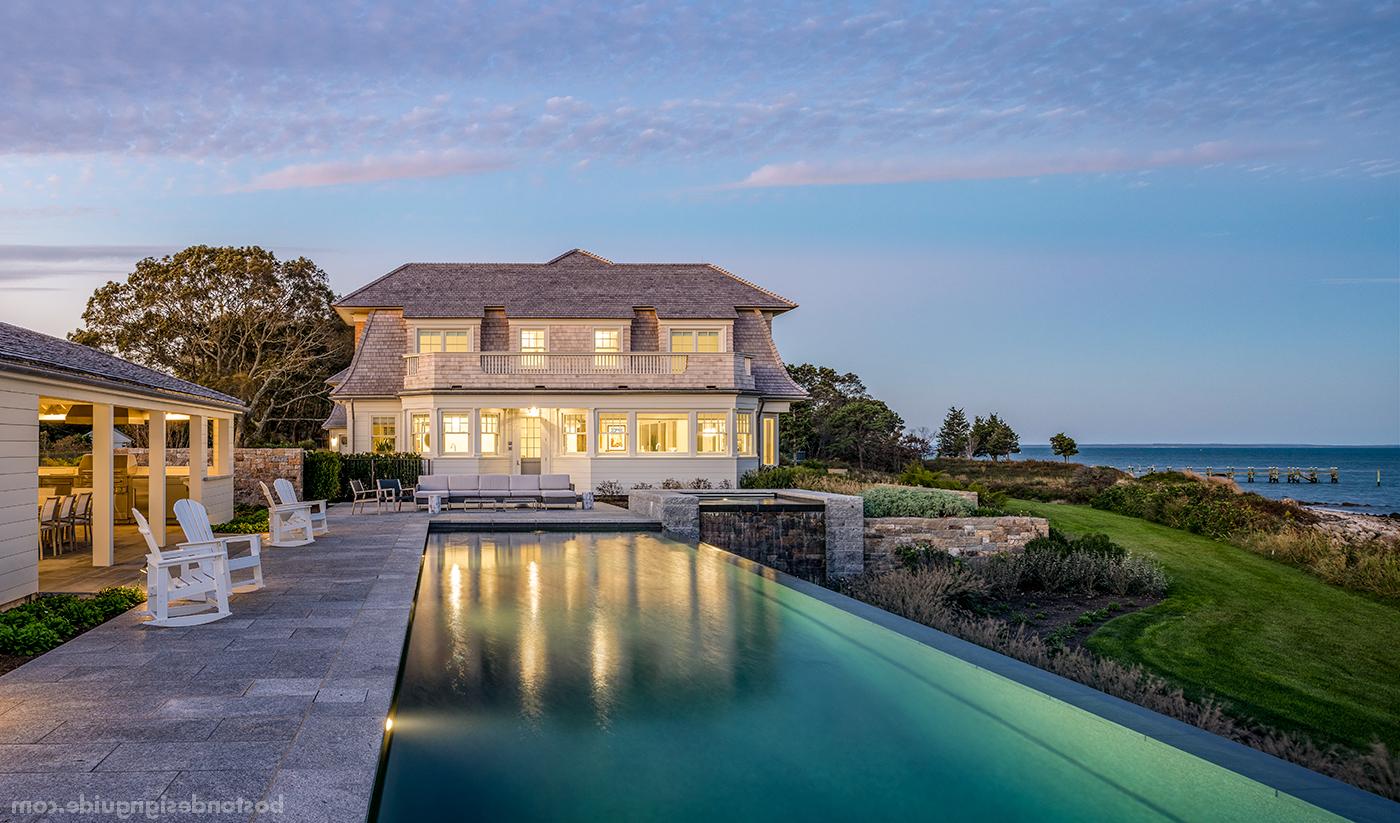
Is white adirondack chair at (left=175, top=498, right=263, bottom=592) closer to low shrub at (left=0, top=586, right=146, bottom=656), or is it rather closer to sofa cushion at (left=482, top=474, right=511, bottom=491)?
low shrub at (left=0, top=586, right=146, bottom=656)

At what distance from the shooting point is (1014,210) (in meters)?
25.3

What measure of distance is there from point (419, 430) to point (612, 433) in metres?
5.67

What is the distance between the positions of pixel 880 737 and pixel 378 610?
14.3 ft

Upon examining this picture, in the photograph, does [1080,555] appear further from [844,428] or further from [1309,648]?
[844,428]

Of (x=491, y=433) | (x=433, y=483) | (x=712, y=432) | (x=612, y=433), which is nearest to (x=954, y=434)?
(x=712, y=432)

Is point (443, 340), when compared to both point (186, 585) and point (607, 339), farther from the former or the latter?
point (186, 585)

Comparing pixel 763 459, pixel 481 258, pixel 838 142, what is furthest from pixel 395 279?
pixel 481 258

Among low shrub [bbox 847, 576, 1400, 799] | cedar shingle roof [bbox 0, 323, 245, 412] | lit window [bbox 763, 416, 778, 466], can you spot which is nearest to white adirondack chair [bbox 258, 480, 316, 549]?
cedar shingle roof [bbox 0, 323, 245, 412]

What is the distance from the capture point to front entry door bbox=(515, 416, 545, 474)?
79.9ft

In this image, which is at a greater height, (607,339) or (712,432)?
(607,339)

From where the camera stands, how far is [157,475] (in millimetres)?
12391

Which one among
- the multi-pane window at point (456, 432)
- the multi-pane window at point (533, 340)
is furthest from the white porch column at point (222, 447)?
the multi-pane window at point (533, 340)

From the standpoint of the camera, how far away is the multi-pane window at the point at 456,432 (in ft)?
78.4

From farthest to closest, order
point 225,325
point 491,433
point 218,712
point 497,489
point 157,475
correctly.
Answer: point 225,325 → point 491,433 → point 497,489 → point 157,475 → point 218,712
